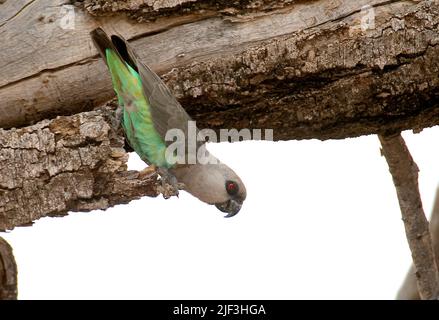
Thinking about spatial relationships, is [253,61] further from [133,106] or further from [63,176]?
[63,176]

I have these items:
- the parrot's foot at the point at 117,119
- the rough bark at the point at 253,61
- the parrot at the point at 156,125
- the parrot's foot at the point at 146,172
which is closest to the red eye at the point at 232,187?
the parrot at the point at 156,125

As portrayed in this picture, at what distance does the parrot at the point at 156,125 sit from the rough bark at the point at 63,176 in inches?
14.4

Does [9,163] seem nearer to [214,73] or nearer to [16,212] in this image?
[16,212]

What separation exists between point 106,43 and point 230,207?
1853mm

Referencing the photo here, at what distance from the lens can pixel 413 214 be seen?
5746 millimetres

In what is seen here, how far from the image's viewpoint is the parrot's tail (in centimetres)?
545

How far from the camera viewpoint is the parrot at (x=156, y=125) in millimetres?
5586

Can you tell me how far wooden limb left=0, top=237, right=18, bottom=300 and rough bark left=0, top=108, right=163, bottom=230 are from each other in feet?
2.33

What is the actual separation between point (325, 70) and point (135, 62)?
1.39 meters

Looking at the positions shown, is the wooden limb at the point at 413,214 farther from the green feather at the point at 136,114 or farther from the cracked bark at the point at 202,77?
the green feather at the point at 136,114

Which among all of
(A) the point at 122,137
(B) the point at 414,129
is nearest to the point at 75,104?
(A) the point at 122,137

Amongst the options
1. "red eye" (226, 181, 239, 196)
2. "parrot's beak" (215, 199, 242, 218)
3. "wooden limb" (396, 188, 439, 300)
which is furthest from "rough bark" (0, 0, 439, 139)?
"wooden limb" (396, 188, 439, 300)

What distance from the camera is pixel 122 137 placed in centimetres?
561
